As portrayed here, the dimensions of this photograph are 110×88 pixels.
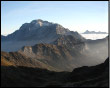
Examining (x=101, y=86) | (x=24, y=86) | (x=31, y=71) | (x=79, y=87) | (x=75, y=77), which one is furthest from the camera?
(x=31, y=71)

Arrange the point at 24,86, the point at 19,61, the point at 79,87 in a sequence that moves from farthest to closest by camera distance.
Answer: the point at 19,61 < the point at 24,86 < the point at 79,87

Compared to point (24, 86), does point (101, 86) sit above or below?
above

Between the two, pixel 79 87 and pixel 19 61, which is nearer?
pixel 79 87

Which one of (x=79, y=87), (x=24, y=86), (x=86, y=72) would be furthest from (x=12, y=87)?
(x=86, y=72)

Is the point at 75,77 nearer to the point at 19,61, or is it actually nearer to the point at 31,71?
the point at 31,71

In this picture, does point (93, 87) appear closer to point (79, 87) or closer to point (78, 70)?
point (79, 87)

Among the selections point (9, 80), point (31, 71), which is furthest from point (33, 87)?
point (31, 71)

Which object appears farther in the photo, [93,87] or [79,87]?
[79,87]

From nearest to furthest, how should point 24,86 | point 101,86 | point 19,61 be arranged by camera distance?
1. point 101,86
2. point 24,86
3. point 19,61

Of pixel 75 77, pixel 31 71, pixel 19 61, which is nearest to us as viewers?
pixel 75 77
